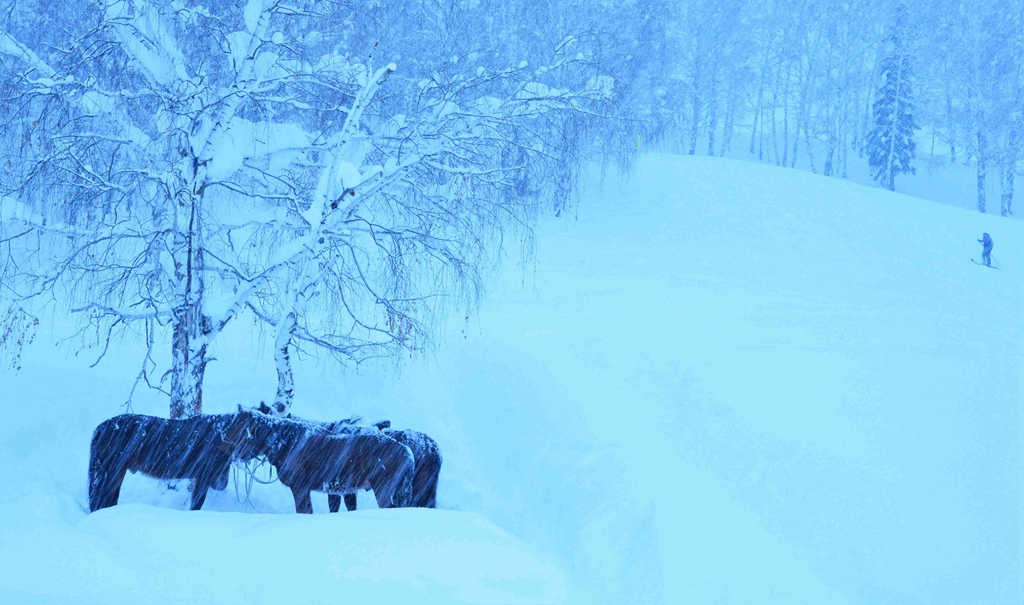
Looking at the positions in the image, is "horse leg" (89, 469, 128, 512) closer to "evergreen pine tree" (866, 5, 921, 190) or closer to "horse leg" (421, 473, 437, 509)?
"horse leg" (421, 473, 437, 509)

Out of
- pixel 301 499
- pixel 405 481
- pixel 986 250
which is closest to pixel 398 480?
pixel 405 481

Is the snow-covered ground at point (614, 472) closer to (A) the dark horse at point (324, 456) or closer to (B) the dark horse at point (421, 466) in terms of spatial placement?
(B) the dark horse at point (421, 466)

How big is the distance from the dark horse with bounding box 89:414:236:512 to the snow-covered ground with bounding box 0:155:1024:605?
357 millimetres

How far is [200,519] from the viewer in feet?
17.5

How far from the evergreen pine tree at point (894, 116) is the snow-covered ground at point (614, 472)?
2630cm

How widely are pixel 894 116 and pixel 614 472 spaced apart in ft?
123

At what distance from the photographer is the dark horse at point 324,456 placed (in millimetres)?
6320

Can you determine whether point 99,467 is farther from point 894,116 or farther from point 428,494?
point 894,116

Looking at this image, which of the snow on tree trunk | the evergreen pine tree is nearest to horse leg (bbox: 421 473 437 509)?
the snow on tree trunk

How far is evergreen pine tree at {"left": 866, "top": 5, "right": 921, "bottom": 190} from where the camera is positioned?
38156mm

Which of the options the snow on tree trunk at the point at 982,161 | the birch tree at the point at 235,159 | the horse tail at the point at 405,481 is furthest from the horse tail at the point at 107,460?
the snow on tree trunk at the point at 982,161

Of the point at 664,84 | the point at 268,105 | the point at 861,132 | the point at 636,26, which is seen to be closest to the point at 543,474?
the point at 268,105

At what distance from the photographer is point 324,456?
6359 mm

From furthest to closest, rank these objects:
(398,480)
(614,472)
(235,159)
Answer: (614,472) < (398,480) < (235,159)
